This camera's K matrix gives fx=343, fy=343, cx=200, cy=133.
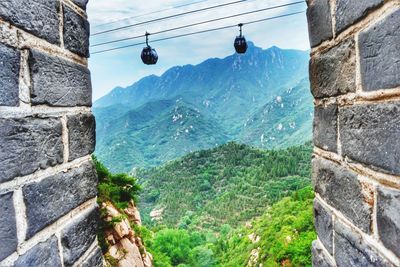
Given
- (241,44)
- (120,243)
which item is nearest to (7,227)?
(120,243)

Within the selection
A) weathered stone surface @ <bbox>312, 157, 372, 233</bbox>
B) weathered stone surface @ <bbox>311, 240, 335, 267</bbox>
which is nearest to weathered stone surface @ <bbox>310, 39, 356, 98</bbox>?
weathered stone surface @ <bbox>312, 157, 372, 233</bbox>

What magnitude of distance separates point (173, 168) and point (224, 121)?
10852 centimetres

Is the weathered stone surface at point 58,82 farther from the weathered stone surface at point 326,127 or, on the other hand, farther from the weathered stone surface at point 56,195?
the weathered stone surface at point 326,127

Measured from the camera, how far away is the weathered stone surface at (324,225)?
1259 millimetres

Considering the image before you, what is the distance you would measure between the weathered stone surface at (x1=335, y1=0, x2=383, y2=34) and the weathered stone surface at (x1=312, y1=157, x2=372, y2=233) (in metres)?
0.45

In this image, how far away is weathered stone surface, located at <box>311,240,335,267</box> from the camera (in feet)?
4.31

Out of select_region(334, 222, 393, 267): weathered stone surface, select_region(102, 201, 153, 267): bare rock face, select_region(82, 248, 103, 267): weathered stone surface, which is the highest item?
select_region(334, 222, 393, 267): weathered stone surface

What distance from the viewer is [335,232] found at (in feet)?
3.92

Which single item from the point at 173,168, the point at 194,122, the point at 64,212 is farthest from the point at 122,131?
the point at 64,212

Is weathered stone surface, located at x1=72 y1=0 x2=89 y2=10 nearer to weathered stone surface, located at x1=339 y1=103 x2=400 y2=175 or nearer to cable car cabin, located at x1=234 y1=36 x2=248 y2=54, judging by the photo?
weathered stone surface, located at x1=339 y1=103 x2=400 y2=175

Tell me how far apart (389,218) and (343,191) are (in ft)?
0.97

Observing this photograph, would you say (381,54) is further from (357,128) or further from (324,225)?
(324,225)

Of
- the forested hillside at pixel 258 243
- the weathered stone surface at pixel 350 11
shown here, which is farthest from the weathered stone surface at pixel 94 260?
the forested hillside at pixel 258 243

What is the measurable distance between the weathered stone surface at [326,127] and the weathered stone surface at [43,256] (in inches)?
36.5
